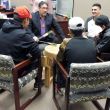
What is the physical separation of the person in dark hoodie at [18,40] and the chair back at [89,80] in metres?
0.68

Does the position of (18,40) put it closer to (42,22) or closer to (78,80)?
(78,80)

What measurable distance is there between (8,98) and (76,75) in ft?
3.81

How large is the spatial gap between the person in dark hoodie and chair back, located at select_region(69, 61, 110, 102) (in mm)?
682

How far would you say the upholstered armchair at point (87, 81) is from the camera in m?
2.08

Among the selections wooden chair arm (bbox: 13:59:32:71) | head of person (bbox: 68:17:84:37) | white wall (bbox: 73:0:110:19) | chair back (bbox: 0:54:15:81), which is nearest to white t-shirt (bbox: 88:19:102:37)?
white wall (bbox: 73:0:110:19)

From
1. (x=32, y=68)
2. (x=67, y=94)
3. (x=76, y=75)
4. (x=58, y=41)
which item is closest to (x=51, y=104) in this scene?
(x=32, y=68)

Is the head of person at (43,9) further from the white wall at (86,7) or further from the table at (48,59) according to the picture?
the white wall at (86,7)

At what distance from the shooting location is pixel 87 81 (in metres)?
2.16

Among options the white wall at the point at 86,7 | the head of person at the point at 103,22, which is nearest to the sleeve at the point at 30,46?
the head of person at the point at 103,22

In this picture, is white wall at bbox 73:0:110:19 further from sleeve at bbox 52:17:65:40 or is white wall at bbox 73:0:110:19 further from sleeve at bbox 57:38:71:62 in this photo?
sleeve at bbox 57:38:71:62

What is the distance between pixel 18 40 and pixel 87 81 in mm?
862

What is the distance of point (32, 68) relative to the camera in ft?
9.07

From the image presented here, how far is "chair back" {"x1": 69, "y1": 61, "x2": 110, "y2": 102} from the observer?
6.80ft

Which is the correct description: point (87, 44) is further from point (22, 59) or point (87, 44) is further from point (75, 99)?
Answer: point (22, 59)
